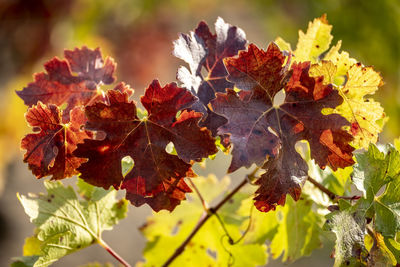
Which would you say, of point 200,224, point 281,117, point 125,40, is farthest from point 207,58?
point 125,40

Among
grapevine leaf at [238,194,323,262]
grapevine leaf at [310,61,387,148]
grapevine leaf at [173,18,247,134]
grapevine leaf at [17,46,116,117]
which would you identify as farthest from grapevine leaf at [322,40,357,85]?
grapevine leaf at [17,46,116,117]

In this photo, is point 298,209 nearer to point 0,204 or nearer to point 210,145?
point 210,145

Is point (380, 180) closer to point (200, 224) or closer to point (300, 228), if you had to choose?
point (300, 228)

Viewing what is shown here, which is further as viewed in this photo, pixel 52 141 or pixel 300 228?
pixel 300 228

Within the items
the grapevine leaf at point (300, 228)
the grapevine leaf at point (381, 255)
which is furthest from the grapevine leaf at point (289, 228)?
the grapevine leaf at point (381, 255)

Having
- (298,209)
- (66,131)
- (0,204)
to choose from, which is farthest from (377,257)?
(0,204)

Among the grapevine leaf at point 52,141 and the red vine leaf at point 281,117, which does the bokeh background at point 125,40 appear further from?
the grapevine leaf at point 52,141

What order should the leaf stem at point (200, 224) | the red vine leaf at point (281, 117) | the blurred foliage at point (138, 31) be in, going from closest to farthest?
the red vine leaf at point (281, 117), the leaf stem at point (200, 224), the blurred foliage at point (138, 31)
